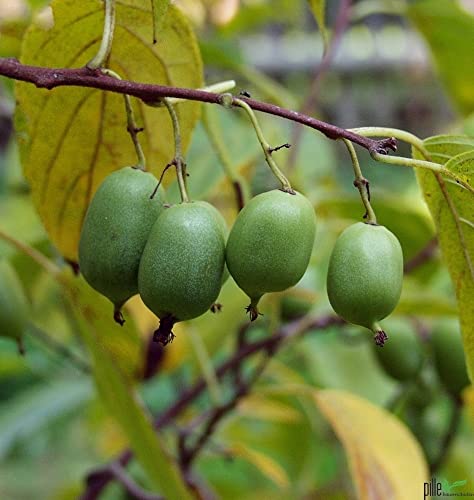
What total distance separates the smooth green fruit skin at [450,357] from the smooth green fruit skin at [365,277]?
1.83 feet

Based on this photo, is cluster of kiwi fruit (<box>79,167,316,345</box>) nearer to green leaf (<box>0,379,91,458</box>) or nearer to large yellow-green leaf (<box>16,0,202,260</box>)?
large yellow-green leaf (<box>16,0,202,260</box>)

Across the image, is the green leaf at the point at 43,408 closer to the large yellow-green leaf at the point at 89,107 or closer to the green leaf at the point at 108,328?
the green leaf at the point at 108,328

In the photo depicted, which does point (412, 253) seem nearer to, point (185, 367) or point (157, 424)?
point (157, 424)

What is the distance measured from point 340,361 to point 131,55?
93 cm

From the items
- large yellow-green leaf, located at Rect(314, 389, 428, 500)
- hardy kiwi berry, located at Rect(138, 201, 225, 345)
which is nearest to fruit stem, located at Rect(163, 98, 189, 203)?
hardy kiwi berry, located at Rect(138, 201, 225, 345)

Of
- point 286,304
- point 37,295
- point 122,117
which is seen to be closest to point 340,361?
point 286,304

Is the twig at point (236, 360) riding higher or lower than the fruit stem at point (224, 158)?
lower

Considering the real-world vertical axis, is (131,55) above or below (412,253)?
above

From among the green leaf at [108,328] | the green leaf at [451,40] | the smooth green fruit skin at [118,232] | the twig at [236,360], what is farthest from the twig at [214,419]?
the green leaf at [451,40]

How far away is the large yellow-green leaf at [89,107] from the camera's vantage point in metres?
0.78

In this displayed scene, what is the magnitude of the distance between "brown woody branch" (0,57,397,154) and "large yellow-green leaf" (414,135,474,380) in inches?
3.7

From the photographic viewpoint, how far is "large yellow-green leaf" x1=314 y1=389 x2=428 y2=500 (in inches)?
37.0

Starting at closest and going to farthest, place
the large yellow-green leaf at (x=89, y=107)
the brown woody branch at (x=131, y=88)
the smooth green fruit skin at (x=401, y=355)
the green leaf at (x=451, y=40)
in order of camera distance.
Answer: the brown woody branch at (x=131, y=88) < the large yellow-green leaf at (x=89, y=107) < the smooth green fruit skin at (x=401, y=355) < the green leaf at (x=451, y=40)

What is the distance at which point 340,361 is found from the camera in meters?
1.59
